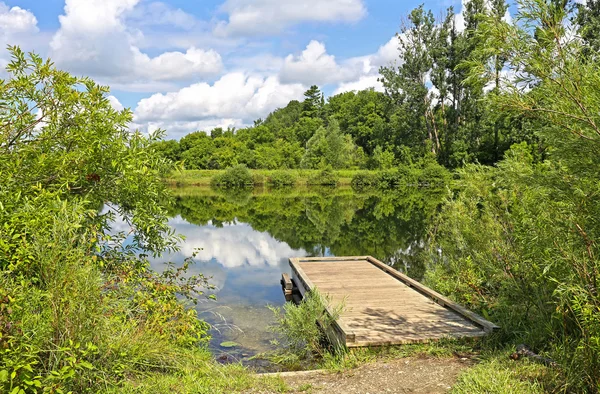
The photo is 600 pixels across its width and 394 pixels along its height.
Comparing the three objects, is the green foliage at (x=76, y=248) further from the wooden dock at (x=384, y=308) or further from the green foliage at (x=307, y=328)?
the wooden dock at (x=384, y=308)

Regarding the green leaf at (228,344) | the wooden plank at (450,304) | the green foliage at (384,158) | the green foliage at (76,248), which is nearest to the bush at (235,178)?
the green foliage at (384,158)

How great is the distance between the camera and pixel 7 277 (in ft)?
12.3

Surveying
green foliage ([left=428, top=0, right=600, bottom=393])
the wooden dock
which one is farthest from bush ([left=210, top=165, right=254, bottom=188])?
green foliage ([left=428, top=0, right=600, bottom=393])

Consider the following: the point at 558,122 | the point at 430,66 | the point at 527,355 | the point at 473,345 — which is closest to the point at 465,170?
the point at 473,345

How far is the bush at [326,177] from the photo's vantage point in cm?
4875

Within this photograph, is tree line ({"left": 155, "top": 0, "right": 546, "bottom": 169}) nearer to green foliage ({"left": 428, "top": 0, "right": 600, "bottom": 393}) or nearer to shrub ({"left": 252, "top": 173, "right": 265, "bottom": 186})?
shrub ({"left": 252, "top": 173, "right": 265, "bottom": 186})

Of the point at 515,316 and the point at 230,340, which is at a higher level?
the point at 515,316

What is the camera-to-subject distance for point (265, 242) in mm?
19203

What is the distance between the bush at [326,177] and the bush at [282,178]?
83.7 inches

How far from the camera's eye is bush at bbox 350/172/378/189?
155 feet

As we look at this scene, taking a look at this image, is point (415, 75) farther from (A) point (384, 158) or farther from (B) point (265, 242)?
(B) point (265, 242)

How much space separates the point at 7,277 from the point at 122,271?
5.36 feet

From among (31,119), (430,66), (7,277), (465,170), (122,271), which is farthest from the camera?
(430,66)

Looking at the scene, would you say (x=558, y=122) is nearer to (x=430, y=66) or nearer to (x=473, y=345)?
(x=473, y=345)
